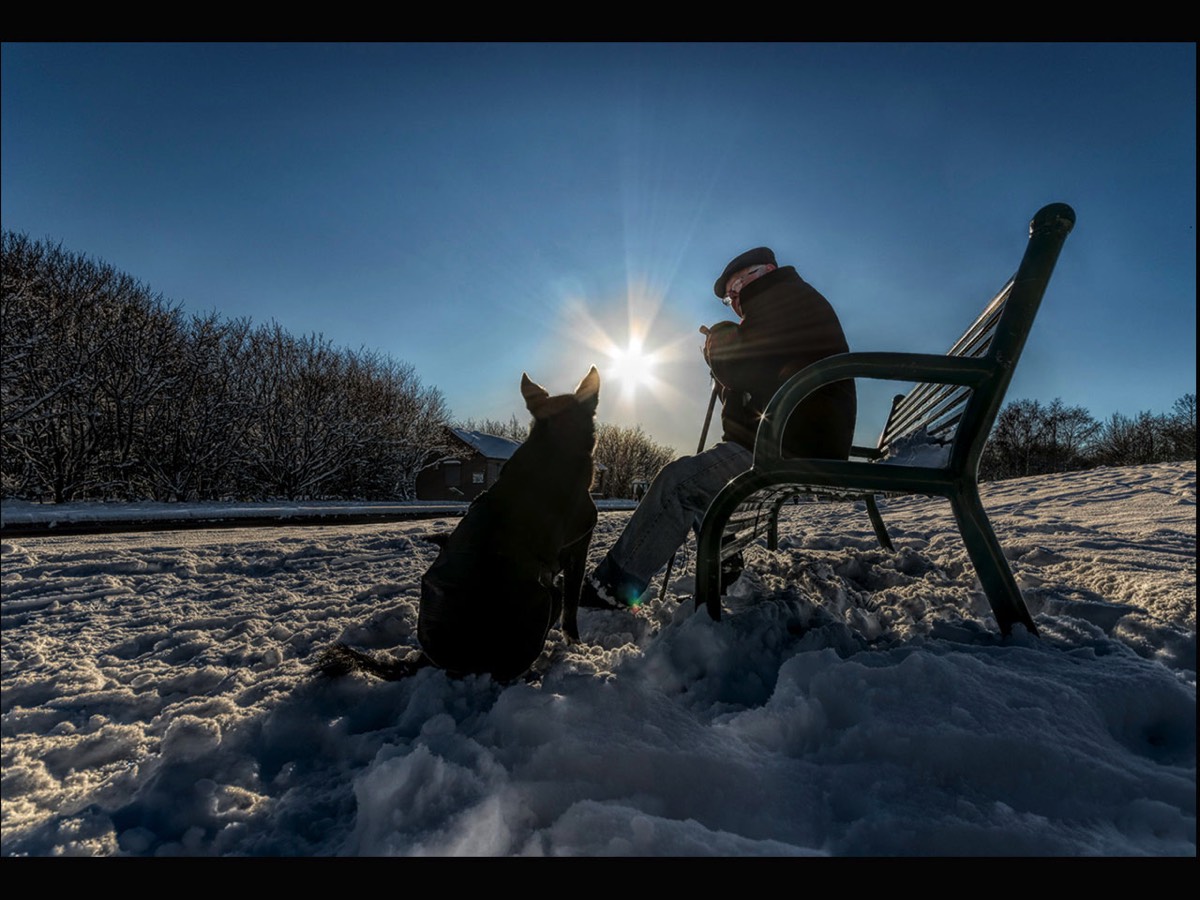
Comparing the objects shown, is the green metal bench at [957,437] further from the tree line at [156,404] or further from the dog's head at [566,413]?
the tree line at [156,404]

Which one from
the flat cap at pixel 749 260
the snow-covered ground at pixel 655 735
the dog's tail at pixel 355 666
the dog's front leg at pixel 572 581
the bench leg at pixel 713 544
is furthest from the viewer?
the flat cap at pixel 749 260

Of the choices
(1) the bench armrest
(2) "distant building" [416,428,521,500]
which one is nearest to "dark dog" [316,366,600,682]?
(1) the bench armrest

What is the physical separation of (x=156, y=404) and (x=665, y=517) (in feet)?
59.8

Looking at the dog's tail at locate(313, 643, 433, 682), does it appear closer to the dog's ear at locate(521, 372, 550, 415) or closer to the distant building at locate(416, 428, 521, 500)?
the dog's ear at locate(521, 372, 550, 415)

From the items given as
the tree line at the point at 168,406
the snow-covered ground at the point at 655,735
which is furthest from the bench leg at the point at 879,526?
the tree line at the point at 168,406

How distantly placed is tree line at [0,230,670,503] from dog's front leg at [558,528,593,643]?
16330 millimetres

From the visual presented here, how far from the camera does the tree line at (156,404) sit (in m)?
12.0

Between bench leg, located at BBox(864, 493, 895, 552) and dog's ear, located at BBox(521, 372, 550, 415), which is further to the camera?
bench leg, located at BBox(864, 493, 895, 552)

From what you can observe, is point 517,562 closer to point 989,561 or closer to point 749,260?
point 989,561

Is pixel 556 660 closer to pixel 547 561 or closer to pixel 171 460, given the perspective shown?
pixel 547 561

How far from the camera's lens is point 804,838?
84cm

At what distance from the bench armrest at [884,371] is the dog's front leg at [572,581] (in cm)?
93

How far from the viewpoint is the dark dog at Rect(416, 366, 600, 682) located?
4.73ft

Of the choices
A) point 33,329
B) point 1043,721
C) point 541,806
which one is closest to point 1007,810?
point 1043,721
